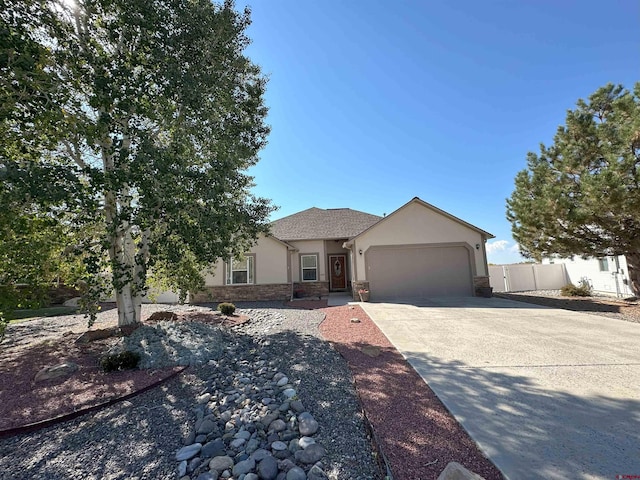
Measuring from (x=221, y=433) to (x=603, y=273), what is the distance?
20557 mm

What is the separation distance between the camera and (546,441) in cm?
281

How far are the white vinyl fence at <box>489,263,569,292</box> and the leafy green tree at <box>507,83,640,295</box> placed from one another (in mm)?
5618

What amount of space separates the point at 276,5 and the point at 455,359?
10297 millimetres

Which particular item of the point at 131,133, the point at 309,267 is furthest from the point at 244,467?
the point at 309,267

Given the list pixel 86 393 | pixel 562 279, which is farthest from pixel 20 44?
pixel 562 279

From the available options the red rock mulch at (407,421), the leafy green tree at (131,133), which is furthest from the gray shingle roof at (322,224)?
the red rock mulch at (407,421)

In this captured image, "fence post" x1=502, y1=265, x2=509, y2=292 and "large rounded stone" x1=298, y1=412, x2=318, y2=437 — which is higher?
"fence post" x1=502, y1=265, x2=509, y2=292

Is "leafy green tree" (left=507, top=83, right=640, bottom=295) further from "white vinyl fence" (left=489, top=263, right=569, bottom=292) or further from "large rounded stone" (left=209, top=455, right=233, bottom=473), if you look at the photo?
"large rounded stone" (left=209, top=455, right=233, bottom=473)

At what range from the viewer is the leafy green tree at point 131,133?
521 cm

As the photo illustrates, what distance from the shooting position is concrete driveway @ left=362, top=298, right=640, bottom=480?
8.52 ft

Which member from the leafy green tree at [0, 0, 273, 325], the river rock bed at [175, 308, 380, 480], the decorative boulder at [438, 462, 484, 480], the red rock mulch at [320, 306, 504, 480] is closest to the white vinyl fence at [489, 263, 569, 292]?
the red rock mulch at [320, 306, 504, 480]

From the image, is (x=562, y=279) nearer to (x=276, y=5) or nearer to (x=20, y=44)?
(x=276, y=5)

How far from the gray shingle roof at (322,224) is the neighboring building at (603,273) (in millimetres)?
10538

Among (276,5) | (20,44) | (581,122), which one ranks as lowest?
(20,44)
